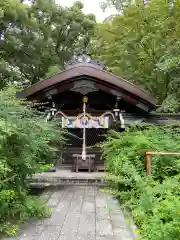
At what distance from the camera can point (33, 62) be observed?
22.2m

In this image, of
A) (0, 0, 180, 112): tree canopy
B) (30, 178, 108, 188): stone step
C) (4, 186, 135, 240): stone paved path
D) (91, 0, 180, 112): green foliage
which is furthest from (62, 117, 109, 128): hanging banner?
(91, 0, 180, 112): green foliage

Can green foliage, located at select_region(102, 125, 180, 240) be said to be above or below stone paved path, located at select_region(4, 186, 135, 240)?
above

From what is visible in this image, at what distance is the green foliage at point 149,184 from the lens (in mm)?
3605

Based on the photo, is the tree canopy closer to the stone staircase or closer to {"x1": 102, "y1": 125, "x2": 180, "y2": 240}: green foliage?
the stone staircase

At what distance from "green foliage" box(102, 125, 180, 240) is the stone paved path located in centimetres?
35

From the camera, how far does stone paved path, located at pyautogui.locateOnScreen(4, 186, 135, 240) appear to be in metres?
4.52

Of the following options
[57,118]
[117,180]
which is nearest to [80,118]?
[57,118]

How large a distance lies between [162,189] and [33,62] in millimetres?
19237

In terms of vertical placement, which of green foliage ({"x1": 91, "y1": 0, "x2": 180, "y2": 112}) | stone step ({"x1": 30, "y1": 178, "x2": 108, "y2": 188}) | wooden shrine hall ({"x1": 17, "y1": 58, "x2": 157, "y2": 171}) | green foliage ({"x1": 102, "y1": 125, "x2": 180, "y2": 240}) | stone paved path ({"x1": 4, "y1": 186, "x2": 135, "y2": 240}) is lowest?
stone paved path ({"x1": 4, "y1": 186, "x2": 135, "y2": 240})

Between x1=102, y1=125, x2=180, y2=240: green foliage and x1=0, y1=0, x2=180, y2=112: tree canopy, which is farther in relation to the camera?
x1=0, y1=0, x2=180, y2=112: tree canopy

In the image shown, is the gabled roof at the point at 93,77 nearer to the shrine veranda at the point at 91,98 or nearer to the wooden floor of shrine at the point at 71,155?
the shrine veranda at the point at 91,98

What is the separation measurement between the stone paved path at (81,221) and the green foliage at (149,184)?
13.8 inches

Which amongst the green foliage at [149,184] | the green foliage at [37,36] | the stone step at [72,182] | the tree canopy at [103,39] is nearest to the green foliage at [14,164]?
the green foliage at [149,184]

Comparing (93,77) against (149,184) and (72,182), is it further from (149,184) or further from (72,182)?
(149,184)
